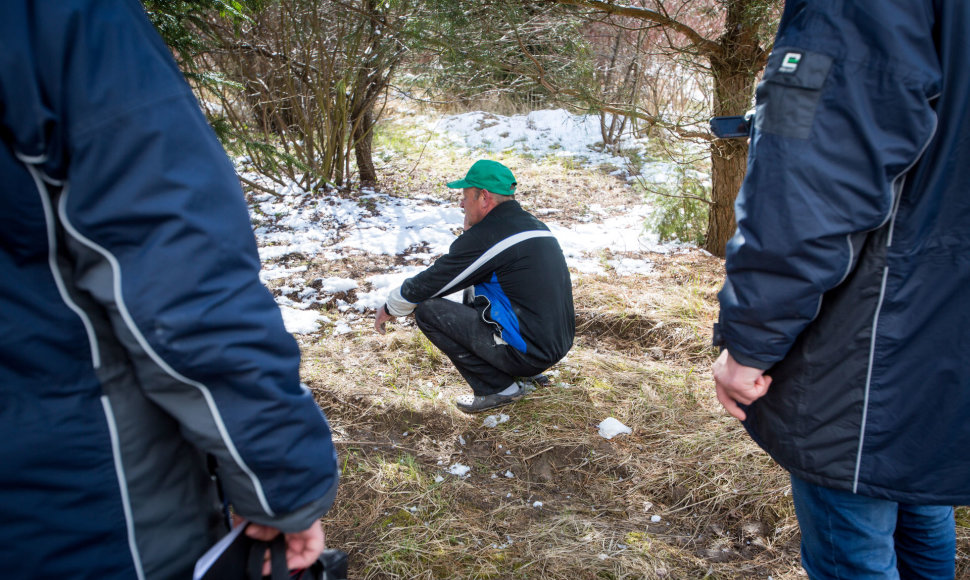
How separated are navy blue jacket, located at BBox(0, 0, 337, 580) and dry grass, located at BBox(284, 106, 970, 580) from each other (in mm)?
1371

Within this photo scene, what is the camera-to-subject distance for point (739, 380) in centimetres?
125

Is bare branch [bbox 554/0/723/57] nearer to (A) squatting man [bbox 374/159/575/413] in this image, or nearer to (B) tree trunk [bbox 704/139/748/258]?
(B) tree trunk [bbox 704/139/748/258]

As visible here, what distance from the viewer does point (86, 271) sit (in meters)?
0.83

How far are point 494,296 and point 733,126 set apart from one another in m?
1.75

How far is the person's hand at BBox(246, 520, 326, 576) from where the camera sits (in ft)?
3.35

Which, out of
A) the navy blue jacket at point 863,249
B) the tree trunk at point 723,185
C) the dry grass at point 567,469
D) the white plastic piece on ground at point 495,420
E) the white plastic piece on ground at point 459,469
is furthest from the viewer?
the tree trunk at point 723,185

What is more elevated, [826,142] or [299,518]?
[826,142]

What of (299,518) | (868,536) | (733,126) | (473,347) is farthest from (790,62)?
(473,347)

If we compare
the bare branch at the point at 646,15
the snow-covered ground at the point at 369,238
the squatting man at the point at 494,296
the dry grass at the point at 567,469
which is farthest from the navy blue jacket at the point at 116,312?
the bare branch at the point at 646,15

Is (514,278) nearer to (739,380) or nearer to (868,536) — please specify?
(739,380)

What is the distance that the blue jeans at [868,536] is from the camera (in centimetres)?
126

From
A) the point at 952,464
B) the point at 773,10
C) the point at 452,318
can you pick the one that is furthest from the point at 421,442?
the point at 773,10

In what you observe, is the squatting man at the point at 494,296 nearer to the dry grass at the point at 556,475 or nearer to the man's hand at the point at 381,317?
the man's hand at the point at 381,317

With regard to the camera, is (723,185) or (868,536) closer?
(868,536)
